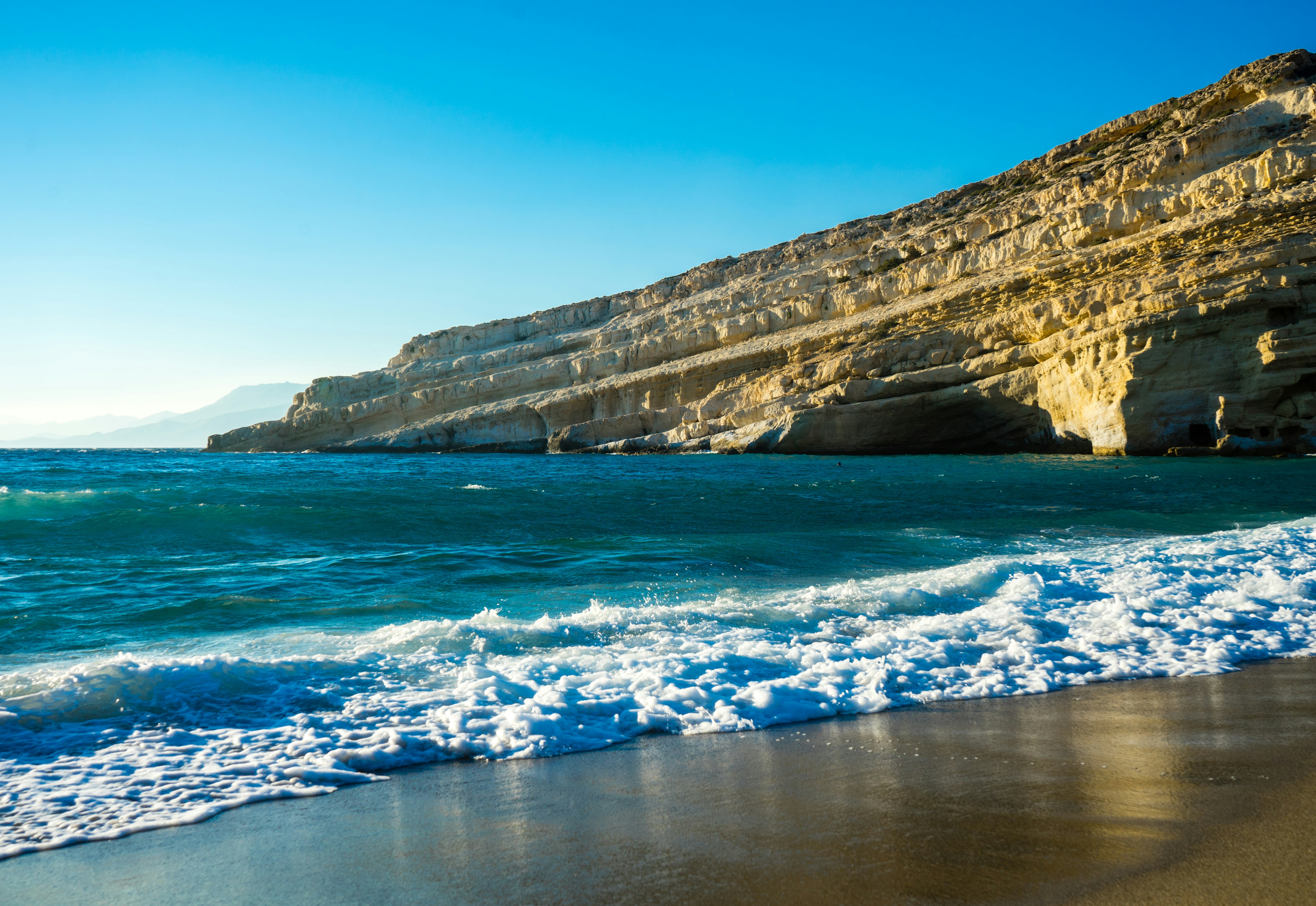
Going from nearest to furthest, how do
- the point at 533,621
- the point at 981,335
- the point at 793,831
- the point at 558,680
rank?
the point at 793,831, the point at 558,680, the point at 533,621, the point at 981,335

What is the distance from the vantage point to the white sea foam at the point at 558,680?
3.89 meters

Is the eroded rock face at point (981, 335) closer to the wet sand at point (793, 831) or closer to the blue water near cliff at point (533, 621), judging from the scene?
the blue water near cliff at point (533, 621)

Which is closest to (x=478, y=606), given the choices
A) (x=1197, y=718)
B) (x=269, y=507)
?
(x=1197, y=718)

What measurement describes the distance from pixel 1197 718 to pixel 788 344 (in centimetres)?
3949

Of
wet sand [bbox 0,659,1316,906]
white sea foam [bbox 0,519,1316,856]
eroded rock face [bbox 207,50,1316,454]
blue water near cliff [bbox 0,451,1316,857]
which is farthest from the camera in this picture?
eroded rock face [bbox 207,50,1316,454]

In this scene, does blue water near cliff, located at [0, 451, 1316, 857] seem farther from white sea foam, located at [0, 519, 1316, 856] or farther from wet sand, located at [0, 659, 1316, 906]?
wet sand, located at [0, 659, 1316, 906]

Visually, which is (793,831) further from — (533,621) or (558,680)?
(533,621)

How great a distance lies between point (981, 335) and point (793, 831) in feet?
111

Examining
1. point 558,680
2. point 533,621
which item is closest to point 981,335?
point 533,621

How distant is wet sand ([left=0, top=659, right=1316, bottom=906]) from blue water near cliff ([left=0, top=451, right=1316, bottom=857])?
1.30 ft

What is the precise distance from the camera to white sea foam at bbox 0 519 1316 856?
12.8ft

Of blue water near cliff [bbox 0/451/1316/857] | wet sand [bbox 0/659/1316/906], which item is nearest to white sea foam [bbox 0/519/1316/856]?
blue water near cliff [bbox 0/451/1316/857]

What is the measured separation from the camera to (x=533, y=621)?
718 centimetres

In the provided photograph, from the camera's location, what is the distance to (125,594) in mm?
8516
